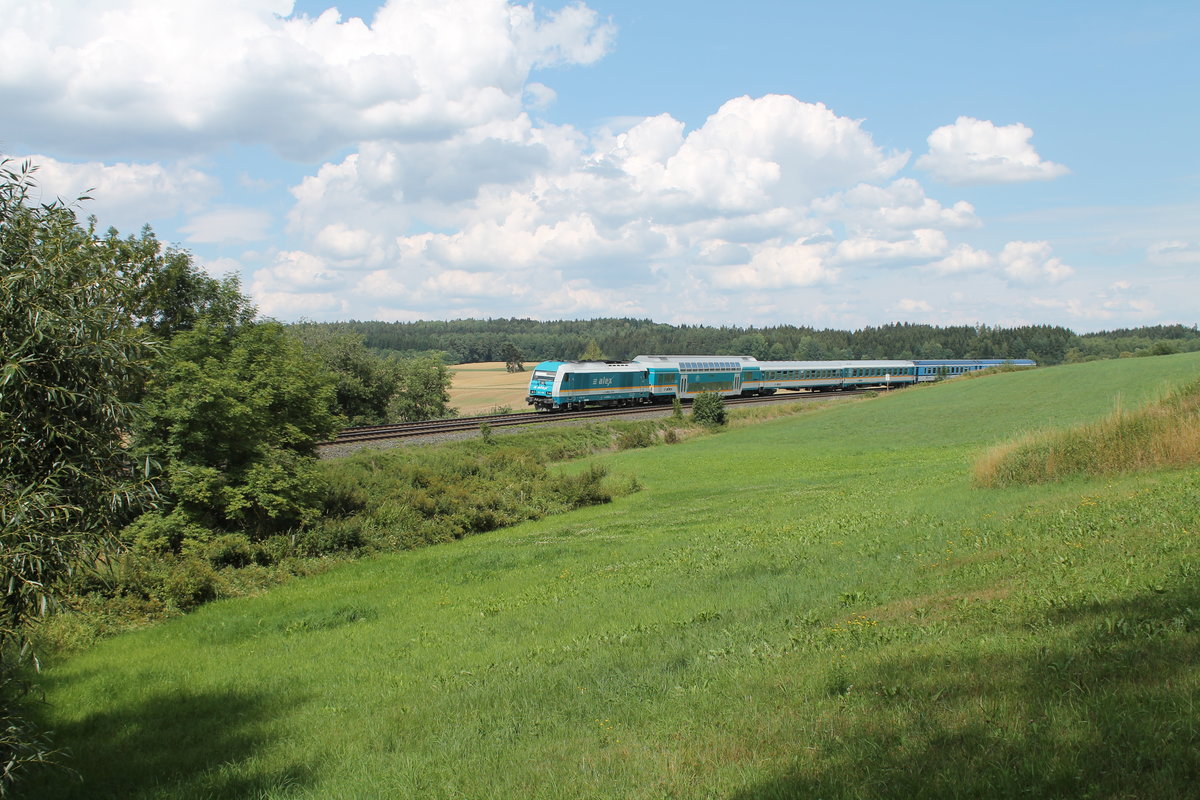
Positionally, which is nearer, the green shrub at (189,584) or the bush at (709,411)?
the green shrub at (189,584)

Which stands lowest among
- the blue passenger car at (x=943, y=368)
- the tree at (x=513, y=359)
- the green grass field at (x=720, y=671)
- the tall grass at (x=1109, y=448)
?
the green grass field at (x=720, y=671)

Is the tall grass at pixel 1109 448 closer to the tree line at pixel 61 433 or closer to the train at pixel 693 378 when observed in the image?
the tree line at pixel 61 433

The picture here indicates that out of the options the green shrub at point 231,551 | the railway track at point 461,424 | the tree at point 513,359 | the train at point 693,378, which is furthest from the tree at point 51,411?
the tree at point 513,359

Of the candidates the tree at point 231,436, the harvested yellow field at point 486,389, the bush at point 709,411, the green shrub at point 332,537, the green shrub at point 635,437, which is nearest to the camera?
the tree at point 231,436

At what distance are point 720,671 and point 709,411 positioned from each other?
44242mm

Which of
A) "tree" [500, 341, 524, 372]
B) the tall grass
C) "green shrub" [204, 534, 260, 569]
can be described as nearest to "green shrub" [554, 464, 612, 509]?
"green shrub" [204, 534, 260, 569]

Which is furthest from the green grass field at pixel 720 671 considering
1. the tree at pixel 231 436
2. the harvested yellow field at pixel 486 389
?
the harvested yellow field at pixel 486 389

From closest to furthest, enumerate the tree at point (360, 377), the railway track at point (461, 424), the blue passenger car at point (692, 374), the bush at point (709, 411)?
the railway track at point (461, 424)
the bush at point (709, 411)
the tree at point (360, 377)
the blue passenger car at point (692, 374)

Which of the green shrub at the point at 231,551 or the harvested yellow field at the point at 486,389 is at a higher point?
the harvested yellow field at the point at 486,389

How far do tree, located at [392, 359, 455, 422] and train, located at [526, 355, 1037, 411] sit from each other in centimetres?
827

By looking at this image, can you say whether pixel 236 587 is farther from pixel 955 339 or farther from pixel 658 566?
pixel 955 339

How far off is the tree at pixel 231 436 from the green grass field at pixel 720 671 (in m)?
3.87

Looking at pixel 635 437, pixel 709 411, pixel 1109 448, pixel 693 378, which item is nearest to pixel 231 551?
pixel 1109 448

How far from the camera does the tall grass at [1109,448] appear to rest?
15664mm
